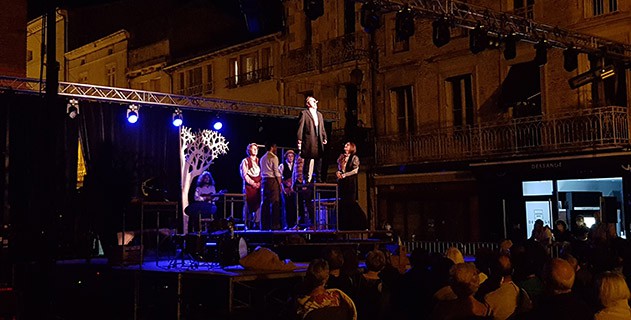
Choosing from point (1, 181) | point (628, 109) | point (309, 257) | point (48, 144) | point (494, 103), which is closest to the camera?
point (48, 144)

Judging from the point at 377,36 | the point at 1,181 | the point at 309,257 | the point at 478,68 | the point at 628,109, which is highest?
the point at 377,36

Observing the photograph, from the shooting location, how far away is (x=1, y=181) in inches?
707

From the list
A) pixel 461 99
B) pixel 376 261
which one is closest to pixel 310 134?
pixel 376 261

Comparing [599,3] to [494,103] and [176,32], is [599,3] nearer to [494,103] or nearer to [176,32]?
[494,103]

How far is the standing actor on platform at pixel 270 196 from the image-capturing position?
1502cm

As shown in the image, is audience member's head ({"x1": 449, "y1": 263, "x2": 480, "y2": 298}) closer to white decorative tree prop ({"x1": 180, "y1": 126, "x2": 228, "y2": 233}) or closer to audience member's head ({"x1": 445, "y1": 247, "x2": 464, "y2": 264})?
audience member's head ({"x1": 445, "y1": 247, "x2": 464, "y2": 264})

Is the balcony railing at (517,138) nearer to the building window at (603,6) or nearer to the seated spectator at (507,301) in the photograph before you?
the building window at (603,6)

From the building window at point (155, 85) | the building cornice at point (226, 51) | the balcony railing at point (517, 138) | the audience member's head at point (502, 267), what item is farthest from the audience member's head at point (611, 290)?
the building window at point (155, 85)

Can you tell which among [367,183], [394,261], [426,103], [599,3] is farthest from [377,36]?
[394,261]

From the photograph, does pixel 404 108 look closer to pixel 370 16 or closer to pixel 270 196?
pixel 270 196

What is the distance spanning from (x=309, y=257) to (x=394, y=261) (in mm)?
5485

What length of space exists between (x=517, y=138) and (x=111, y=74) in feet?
74.0

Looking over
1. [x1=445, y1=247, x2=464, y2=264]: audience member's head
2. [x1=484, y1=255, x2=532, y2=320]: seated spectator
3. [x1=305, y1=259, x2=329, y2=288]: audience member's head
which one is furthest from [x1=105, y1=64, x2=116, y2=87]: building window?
[x1=484, y1=255, x2=532, y2=320]: seated spectator

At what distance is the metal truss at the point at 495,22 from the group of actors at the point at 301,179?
8.81ft
